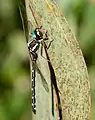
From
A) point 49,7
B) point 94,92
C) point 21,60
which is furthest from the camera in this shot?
point 21,60

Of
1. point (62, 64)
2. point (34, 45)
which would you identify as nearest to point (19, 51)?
point (34, 45)

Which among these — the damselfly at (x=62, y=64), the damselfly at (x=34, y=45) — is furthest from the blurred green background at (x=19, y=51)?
the damselfly at (x=62, y=64)

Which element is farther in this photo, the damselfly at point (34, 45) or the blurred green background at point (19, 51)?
the blurred green background at point (19, 51)

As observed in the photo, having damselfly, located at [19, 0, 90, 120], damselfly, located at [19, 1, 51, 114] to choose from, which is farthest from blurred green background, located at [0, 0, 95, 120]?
damselfly, located at [19, 0, 90, 120]

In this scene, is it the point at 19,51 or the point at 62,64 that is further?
the point at 19,51

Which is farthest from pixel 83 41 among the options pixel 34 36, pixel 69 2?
pixel 34 36

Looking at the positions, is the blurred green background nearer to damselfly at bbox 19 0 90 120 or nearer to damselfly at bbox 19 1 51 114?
damselfly at bbox 19 1 51 114

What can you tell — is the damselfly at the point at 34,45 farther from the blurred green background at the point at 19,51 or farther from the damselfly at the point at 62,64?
the blurred green background at the point at 19,51

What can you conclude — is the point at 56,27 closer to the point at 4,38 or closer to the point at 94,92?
the point at 94,92

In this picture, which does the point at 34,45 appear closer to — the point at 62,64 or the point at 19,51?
the point at 62,64
